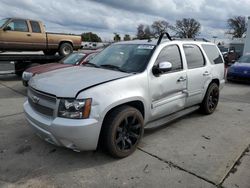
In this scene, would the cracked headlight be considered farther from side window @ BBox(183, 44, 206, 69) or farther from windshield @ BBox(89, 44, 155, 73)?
side window @ BBox(183, 44, 206, 69)

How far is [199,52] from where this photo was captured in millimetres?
5328

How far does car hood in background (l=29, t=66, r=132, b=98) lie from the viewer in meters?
3.14

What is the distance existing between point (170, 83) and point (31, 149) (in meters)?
2.56

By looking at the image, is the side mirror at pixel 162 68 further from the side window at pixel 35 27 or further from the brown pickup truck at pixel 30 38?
the side window at pixel 35 27

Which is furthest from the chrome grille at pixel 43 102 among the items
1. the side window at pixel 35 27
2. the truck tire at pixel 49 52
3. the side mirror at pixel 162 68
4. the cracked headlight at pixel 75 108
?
the truck tire at pixel 49 52

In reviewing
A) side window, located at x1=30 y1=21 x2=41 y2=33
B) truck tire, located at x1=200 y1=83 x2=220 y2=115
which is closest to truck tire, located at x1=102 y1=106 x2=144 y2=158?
truck tire, located at x1=200 y1=83 x2=220 y2=115

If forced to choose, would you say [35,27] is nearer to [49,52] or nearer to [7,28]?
[7,28]

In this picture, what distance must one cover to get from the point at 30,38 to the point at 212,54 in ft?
28.0

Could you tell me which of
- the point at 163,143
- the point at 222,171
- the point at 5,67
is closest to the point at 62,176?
the point at 163,143

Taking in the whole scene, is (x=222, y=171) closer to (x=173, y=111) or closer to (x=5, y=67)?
(x=173, y=111)

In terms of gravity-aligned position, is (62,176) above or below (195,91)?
below

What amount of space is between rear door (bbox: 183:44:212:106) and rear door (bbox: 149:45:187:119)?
0.78ft

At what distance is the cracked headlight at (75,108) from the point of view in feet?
9.97

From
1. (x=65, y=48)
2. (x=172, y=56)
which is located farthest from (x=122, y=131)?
(x=65, y=48)
